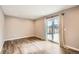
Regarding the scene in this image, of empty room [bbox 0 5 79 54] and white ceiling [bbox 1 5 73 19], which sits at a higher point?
white ceiling [bbox 1 5 73 19]

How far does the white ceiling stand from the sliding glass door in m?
0.24

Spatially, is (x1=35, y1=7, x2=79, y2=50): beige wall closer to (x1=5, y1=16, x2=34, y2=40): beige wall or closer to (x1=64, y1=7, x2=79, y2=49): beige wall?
(x1=64, y1=7, x2=79, y2=49): beige wall

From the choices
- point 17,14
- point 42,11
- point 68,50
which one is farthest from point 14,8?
point 68,50

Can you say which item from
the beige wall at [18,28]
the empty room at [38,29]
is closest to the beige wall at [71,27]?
the empty room at [38,29]

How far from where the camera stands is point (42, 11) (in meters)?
2.38

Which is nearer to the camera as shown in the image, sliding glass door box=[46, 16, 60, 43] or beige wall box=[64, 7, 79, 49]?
beige wall box=[64, 7, 79, 49]

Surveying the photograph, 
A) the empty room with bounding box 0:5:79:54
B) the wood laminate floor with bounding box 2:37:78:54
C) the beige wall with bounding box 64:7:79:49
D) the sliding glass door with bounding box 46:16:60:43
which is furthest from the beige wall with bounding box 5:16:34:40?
the beige wall with bounding box 64:7:79:49

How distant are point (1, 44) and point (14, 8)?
0.97 m

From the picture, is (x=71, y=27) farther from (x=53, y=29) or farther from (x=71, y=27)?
(x=53, y=29)

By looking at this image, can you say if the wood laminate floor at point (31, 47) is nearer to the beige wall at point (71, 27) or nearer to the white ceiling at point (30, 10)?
the beige wall at point (71, 27)

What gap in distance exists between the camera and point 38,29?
103 inches

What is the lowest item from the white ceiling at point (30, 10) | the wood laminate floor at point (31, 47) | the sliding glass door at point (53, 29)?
the wood laminate floor at point (31, 47)

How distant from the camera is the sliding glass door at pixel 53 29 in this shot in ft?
8.15

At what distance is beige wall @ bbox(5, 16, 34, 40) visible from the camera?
239 cm
